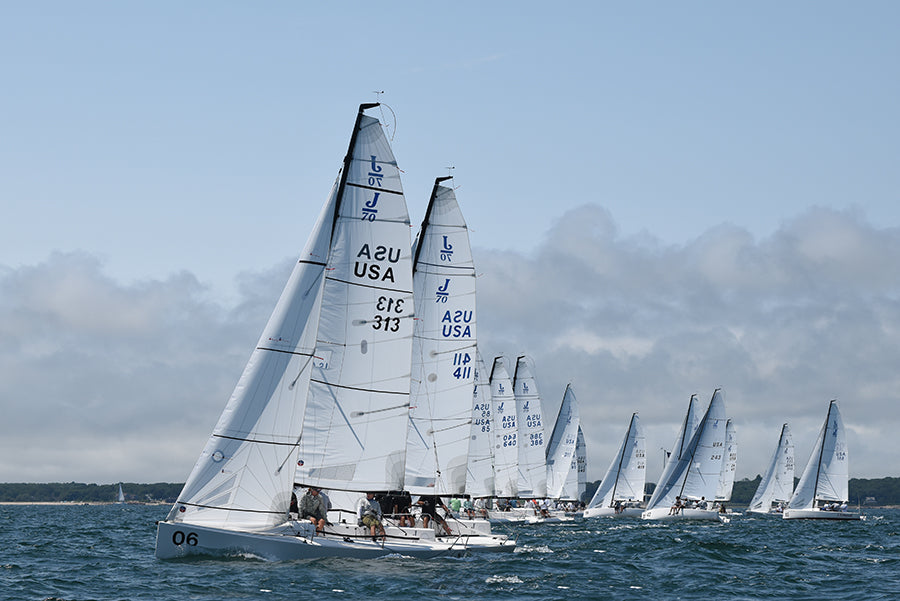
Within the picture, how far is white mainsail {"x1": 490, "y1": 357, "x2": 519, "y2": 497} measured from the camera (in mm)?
61219

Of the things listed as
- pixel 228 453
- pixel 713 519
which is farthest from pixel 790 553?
pixel 713 519

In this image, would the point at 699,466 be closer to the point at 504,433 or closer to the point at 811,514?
the point at 811,514

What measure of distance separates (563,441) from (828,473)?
2337 centimetres

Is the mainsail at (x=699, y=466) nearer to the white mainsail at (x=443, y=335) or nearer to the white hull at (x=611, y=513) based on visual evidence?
the white hull at (x=611, y=513)

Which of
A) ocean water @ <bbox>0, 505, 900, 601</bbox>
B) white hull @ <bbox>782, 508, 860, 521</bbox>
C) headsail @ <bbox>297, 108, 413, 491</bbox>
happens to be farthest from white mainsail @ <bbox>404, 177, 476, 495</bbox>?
→ white hull @ <bbox>782, 508, 860, 521</bbox>

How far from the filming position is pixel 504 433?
6131cm

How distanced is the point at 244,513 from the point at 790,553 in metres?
23.8

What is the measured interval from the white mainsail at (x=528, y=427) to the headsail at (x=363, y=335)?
4019 centimetres

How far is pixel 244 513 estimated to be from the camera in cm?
2977

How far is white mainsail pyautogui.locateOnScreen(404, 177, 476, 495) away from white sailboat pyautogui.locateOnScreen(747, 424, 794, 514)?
85.2 meters

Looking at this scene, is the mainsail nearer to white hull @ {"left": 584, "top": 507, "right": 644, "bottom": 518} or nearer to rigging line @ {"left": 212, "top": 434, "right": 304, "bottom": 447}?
white hull @ {"left": 584, "top": 507, "right": 644, "bottom": 518}

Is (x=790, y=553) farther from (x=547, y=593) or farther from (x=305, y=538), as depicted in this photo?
(x=305, y=538)

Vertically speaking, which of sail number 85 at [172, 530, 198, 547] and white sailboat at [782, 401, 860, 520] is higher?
white sailboat at [782, 401, 860, 520]

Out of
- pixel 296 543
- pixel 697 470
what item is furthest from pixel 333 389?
pixel 697 470
